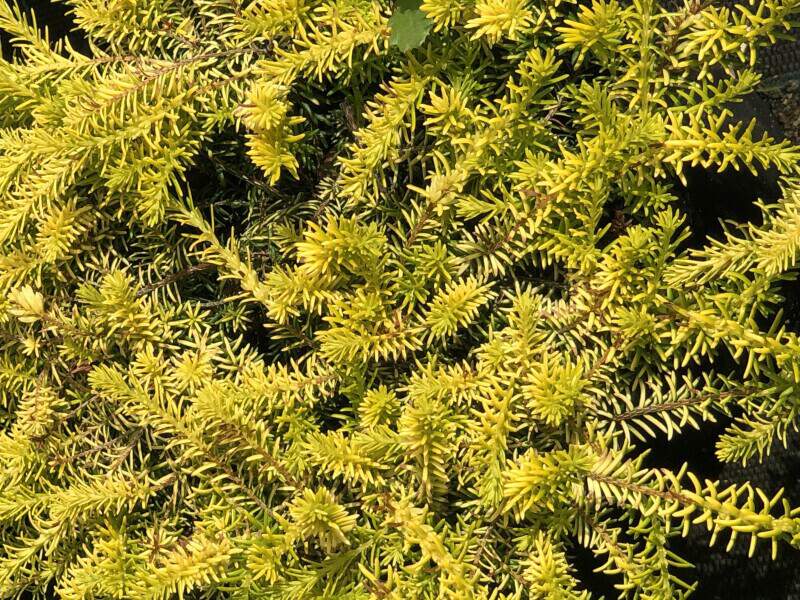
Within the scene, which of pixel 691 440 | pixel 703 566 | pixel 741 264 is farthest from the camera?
pixel 703 566

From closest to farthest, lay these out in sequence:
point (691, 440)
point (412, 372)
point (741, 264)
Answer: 1. point (741, 264)
2. point (412, 372)
3. point (691, 440)

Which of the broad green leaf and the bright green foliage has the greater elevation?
the broad green leaf

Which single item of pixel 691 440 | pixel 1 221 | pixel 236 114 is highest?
pixel 236 114

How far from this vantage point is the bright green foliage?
79 centimetres

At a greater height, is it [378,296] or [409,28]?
[409,28]

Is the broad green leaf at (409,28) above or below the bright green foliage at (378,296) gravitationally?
above

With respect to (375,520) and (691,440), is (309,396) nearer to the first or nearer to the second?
(375,520)

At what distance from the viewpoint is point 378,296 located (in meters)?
0.85

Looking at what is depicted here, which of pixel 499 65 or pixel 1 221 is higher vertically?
pixel 499 65

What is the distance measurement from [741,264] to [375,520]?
17.7 inches

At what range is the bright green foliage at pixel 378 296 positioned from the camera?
0.79 meters

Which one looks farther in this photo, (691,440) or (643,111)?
(691,440)

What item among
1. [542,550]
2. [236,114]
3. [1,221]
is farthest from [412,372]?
[1,221]

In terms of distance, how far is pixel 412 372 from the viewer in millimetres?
875
